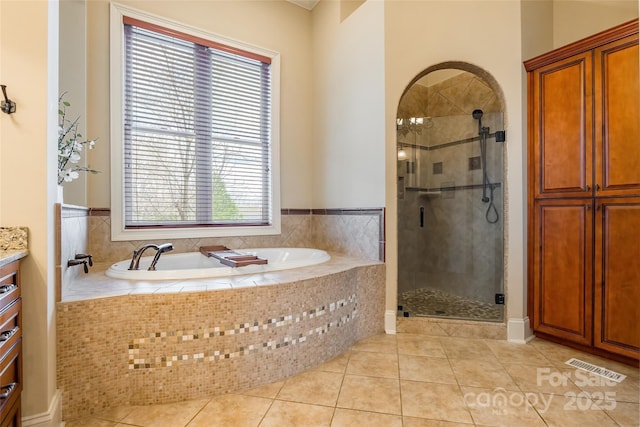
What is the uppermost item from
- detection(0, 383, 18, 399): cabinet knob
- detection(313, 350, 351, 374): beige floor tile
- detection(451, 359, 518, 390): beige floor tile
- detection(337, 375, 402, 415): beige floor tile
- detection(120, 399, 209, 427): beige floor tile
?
detection(0, 383, 18, 399): cabinet knob

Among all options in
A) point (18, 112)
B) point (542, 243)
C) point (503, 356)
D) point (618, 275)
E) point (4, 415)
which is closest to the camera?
point (4, 415)

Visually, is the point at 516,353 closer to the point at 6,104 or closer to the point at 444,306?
the point at 444,306

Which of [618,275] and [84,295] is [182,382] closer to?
[84,295]

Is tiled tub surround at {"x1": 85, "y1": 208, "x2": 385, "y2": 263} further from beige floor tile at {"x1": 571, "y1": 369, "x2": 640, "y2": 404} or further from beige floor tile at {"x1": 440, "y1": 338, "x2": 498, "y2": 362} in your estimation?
beige floor tile at {"x1": 571, "y1": 369, "x2": 640, "y2": 404}

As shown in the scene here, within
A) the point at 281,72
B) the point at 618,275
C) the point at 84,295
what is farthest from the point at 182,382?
the point at 281,72

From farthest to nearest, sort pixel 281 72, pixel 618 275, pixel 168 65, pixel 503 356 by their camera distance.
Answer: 1. pixel 281 72
2. pixel 168 65
3. pixel 503 356
4. pixel 618 275

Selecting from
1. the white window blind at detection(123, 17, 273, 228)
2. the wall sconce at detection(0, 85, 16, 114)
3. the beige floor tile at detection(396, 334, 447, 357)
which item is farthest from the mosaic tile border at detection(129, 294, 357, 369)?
the white window blind at detection(123, 17, 273, 228)

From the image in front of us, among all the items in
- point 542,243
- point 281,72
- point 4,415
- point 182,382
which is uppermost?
point 281,72

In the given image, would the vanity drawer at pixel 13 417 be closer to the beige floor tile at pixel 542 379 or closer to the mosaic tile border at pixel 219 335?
the mosaic tile border at pixel 219 335

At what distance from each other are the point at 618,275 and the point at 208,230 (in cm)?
299

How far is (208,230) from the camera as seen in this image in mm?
2771

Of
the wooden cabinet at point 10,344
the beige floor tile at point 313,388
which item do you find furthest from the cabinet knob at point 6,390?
the beige floor tile at point 313,388

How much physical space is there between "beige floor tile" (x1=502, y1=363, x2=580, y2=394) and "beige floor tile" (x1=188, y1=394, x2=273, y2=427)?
4.60 ft

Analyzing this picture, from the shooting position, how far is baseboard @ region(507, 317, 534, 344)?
89.0 inches
